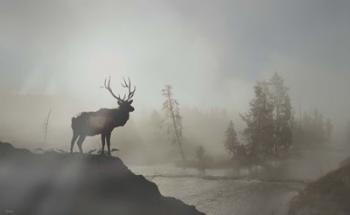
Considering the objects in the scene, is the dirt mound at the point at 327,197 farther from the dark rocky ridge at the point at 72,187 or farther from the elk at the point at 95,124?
the elk at the point at 95,124

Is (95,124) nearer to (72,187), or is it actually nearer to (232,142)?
(72,187)

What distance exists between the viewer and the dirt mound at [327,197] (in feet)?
93.0

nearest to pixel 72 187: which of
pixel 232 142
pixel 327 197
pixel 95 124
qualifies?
pixel 95 124

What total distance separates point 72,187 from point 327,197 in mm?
22386

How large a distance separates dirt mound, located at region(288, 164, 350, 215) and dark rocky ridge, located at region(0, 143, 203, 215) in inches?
591

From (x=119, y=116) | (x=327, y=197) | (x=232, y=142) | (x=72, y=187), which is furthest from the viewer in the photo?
(x=232, y=142)

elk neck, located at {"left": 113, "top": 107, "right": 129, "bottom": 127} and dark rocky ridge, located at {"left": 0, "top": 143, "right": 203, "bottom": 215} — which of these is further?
elk neck, located at {"left": 113, "top": 107, "right": 129, "bottom": 127}

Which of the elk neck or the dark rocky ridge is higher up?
the elk neck

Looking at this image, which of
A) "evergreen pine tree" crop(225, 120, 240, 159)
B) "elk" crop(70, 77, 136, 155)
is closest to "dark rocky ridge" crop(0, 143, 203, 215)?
"elk" crop(70, 77, 136, 155)

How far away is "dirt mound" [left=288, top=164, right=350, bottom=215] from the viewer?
28359mm

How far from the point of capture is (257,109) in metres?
59.8

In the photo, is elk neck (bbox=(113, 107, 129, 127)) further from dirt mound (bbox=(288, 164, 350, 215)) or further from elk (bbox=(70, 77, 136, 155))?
dirt mound (bbox=(288, 164, 350, 215))

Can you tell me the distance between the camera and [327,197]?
30.0 m

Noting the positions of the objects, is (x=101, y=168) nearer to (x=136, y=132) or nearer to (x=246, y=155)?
(x=246, y=155)
